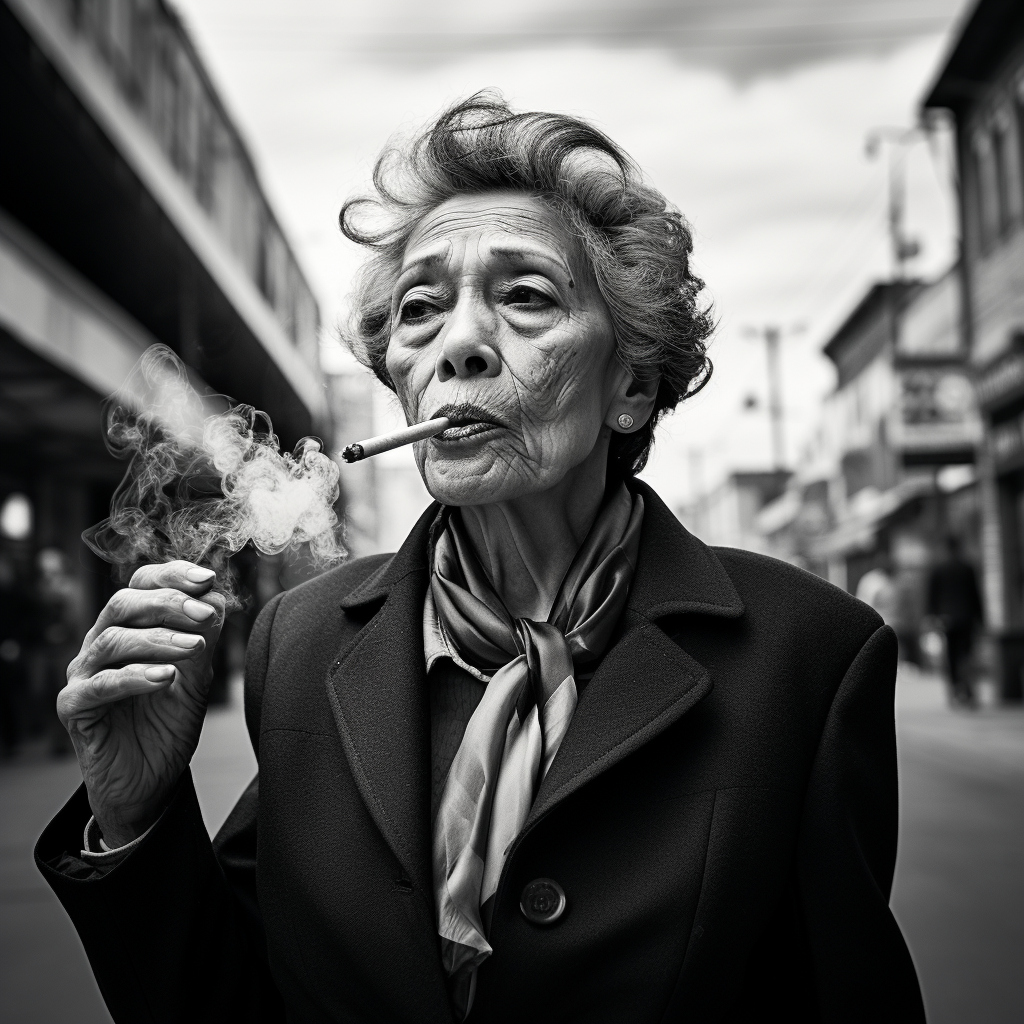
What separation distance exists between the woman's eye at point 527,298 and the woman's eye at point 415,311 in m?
0.13

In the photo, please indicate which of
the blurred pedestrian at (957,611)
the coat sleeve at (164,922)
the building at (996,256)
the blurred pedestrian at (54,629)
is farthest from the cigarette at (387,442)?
the building at (996,256)

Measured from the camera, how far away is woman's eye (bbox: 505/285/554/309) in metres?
1.75

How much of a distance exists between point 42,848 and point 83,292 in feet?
33.5

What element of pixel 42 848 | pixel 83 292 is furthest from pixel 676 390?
pixel 83 292

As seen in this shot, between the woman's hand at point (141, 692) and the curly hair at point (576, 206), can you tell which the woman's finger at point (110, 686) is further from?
the curly hair at point (576, 206)

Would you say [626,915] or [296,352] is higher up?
[296,352]

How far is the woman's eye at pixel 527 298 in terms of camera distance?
175 centimetres

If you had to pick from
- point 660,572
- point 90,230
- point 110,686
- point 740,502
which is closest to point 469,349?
point 660,572

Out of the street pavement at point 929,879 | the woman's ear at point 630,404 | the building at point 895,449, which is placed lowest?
the street pavement at point 929,879

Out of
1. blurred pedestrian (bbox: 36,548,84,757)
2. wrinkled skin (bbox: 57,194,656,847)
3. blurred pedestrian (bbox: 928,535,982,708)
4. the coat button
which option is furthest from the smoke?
blurred pedestrian (bbox: 928,535,982,708)

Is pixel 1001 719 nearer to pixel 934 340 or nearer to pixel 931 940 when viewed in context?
pixel 931 940

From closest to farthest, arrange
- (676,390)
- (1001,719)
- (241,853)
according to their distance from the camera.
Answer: (241,853) < (676,390) < (1001,719)

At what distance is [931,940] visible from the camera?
4574 millimetres

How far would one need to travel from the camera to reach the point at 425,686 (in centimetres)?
174
